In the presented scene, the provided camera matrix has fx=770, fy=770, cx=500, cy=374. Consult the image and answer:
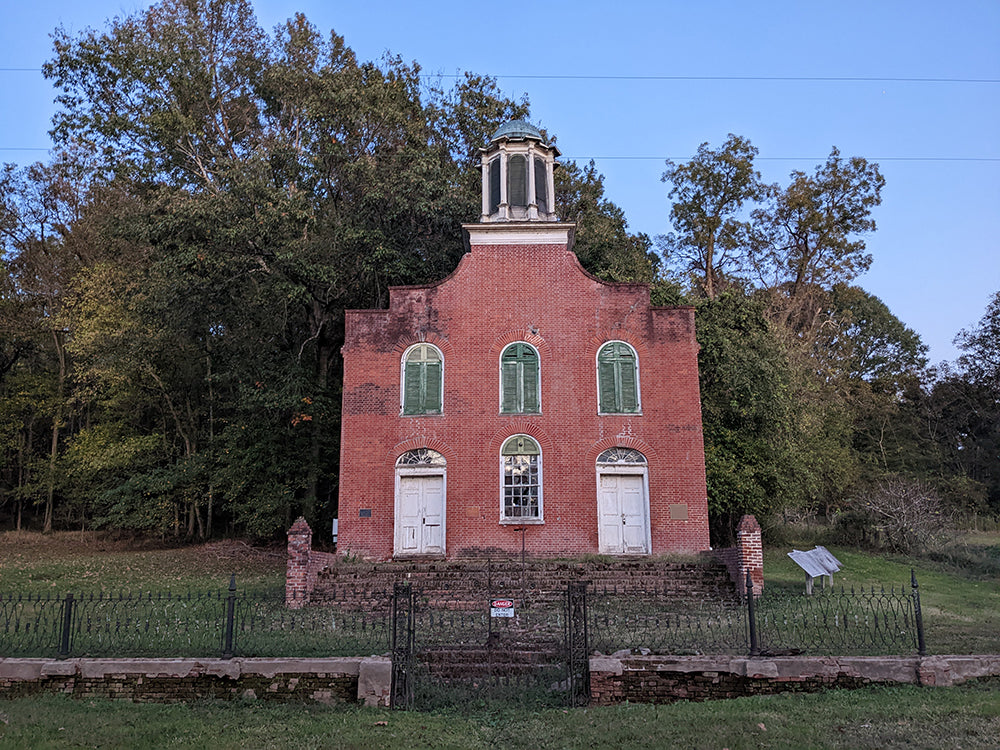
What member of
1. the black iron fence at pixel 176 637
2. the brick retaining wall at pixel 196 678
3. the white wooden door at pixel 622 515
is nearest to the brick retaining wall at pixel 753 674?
the brick retaining wall at pixel 196 678

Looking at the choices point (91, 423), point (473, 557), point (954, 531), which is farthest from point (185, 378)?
point (954, 531)

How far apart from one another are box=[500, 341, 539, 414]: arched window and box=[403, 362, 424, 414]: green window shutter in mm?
2188

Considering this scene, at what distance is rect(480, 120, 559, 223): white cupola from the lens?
22.1 metres

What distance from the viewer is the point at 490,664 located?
34.0ft

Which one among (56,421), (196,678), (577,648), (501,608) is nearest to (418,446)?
(501,608)

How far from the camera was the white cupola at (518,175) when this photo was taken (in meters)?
22.1

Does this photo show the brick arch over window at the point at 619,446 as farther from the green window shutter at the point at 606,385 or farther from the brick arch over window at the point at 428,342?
the brick arch over window at the point at 428,342

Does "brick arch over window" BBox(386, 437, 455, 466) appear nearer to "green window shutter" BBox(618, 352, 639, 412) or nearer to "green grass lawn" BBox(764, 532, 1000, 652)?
"green window shutter" BBox(618, 352, 639, 412)

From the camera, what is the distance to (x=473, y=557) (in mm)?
19328

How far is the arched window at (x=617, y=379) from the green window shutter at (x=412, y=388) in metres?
4.77

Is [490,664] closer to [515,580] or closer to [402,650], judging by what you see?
[402,650]

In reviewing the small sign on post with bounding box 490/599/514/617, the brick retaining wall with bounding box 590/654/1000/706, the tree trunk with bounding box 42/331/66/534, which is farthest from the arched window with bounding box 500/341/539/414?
the tree trunk with bounding box 42/331/66/534

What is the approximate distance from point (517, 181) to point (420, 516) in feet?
32.7

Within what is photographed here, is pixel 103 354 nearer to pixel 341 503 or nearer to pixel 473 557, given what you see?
pixel 341 503
